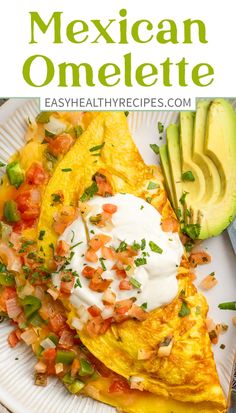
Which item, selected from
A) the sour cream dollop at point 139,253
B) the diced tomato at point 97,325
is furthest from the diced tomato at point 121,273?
the diced tomato at point 97,325

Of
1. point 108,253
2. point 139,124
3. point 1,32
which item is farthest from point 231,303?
point 1,32

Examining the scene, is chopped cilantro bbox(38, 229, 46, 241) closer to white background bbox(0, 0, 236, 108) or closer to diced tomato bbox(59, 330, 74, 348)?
diced tomato bbox(59, 330, 74, 348)

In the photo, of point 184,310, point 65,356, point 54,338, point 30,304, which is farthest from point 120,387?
point 30,304

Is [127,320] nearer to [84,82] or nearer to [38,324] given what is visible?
[38,324]

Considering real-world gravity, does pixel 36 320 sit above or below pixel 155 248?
below

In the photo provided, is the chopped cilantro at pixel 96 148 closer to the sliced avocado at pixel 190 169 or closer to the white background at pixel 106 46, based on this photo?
the white background at pixel 106 46

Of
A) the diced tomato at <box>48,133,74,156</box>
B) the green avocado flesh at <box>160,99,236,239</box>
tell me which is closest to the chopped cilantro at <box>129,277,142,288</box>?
the green avocado flesh at <box>160,99,236,239</box>

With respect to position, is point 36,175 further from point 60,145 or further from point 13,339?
point 13,339
